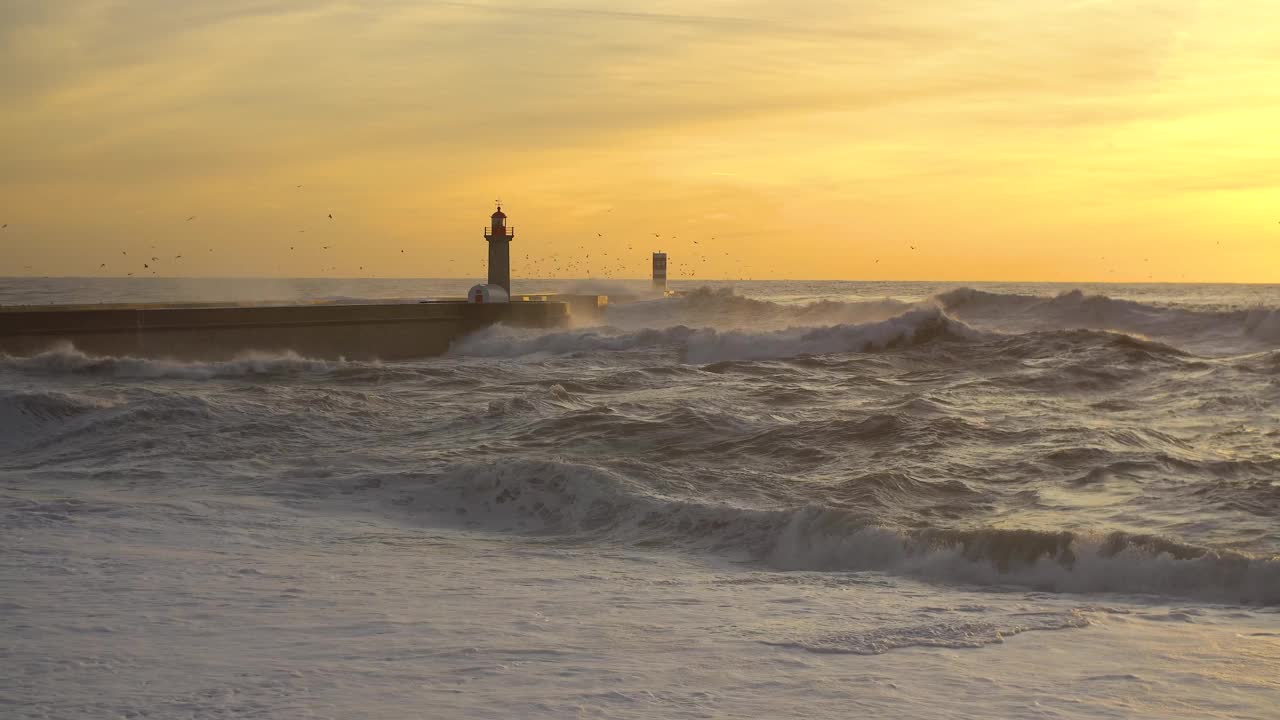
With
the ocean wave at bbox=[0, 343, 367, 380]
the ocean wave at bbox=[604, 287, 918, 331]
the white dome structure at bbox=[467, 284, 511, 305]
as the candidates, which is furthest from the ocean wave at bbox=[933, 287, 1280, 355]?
the ocean wave at bbox=[0, 343, 367, 380]

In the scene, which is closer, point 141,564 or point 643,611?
point 643,611

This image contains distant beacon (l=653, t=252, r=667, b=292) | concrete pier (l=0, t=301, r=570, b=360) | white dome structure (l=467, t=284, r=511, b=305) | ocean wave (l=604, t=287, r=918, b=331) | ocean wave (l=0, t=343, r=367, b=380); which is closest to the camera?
ocean wave (l=0, t=343, r=367, b=380)

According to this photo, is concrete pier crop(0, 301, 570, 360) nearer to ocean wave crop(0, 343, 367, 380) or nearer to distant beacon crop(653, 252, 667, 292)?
ocean wave crop(0, 343, 367, 380)

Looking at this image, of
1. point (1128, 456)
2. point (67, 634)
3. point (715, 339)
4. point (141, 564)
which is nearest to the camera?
point (67, 634)

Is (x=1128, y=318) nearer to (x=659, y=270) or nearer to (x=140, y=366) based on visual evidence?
(x=140, y=366)

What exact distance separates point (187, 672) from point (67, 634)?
2.38 feet

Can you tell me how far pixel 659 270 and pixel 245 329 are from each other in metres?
27.5

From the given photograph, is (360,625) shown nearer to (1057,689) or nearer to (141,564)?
(141,564)

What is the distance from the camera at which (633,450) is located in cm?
942

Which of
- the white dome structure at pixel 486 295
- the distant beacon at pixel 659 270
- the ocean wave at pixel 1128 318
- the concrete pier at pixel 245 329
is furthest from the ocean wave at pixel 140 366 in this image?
the distant beacon at pixel 659 270

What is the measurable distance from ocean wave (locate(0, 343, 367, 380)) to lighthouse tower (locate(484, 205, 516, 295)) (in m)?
9.86

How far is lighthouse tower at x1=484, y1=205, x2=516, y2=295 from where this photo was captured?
26.9 metres

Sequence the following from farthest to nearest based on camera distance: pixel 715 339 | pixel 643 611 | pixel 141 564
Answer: pixel 715 339 → pixel 141 564 → pixel 643 611

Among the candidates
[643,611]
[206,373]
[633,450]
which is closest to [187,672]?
[643,611]
